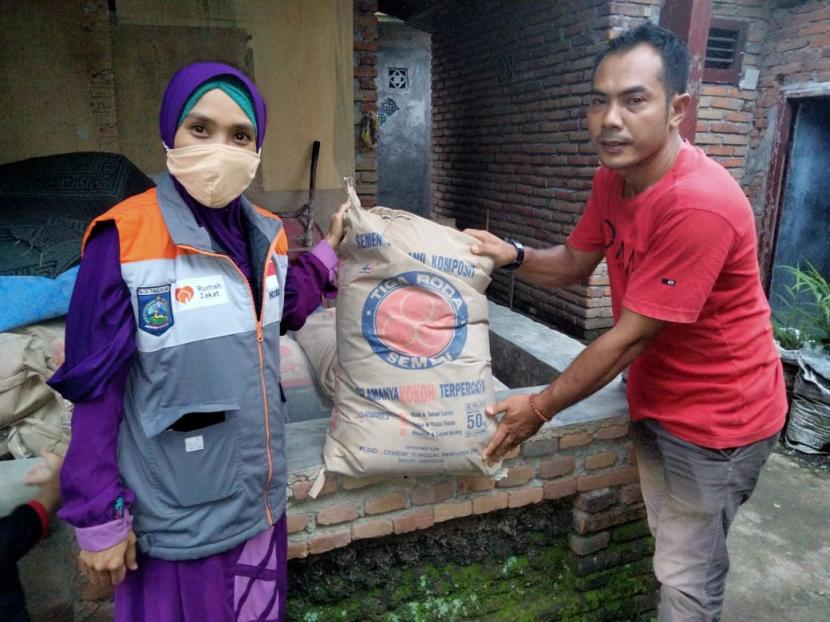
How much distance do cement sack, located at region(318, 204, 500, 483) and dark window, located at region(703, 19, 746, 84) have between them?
4.66m

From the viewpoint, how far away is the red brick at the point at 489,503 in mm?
2064

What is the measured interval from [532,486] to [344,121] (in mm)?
3644

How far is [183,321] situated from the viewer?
4.14ft

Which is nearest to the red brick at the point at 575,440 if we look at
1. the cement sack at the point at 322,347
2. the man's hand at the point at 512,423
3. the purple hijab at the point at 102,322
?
the man's hand at the point at 512,423

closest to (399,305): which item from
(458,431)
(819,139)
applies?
(458,431)

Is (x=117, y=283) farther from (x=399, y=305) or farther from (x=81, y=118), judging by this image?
(x=81, y=118)

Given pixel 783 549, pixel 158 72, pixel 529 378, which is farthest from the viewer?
pixel 158 72

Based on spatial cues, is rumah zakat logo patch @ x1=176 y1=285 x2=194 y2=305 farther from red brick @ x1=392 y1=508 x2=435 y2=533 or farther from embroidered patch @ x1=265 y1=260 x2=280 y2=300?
red brick @ x1=392 y1=508 x2=435 y2=533

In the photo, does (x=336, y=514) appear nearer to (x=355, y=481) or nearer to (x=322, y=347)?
(x=355, y=481)

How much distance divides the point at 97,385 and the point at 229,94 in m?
0.66

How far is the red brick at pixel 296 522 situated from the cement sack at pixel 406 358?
0.71ft

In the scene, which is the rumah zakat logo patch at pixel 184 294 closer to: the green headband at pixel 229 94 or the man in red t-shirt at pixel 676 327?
the green headband at pixel 229 94

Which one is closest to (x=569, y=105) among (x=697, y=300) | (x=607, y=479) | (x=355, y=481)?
(x=607, y=479)

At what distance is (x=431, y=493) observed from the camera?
1.99 m
